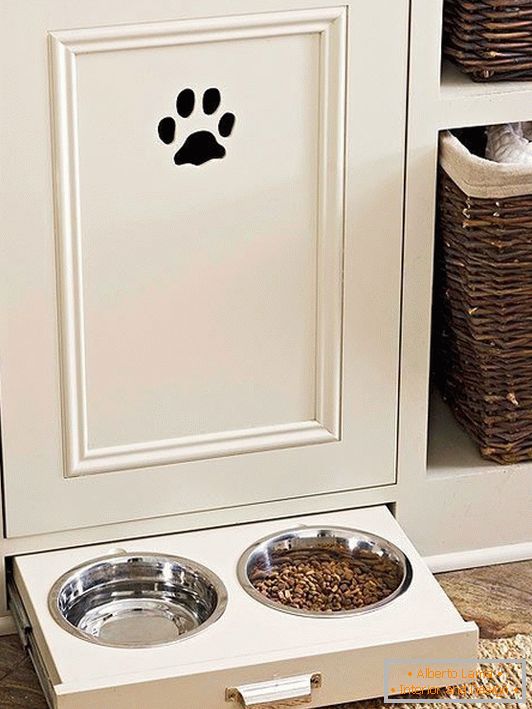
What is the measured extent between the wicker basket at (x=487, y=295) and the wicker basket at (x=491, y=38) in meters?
0.09

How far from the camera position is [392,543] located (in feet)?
5.95

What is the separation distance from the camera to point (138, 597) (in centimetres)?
178

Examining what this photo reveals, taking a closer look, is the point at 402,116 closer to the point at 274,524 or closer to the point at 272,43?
the point at 272,43

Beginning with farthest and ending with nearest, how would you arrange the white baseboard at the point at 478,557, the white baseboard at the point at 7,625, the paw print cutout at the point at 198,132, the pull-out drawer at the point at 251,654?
1. the white baseboard at the point at 478,557
2. the white baseboard at the point at 7,625
3. the paw print cutout at the point at 198,132
4. the pull-out drawer at the point at 251,654

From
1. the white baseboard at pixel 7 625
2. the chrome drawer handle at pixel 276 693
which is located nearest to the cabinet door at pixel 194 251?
the white baseboard at pixel 7 625

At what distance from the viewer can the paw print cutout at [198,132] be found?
168cm

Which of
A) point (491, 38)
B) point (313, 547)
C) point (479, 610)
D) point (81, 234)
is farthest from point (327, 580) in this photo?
point (491, 38)

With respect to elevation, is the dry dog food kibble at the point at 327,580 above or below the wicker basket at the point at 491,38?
below

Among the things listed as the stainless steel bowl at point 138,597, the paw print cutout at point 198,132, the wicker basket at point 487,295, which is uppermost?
the paw print cutout at point 198,132

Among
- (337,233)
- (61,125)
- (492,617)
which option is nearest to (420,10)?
(337,233)

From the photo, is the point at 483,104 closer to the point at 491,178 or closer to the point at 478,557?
the point at 491,178

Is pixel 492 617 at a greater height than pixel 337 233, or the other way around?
pixel 337 233

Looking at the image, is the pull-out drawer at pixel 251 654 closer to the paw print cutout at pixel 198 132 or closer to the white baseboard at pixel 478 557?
the white baseboard at pixel 478 557

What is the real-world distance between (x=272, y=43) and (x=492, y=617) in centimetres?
73
